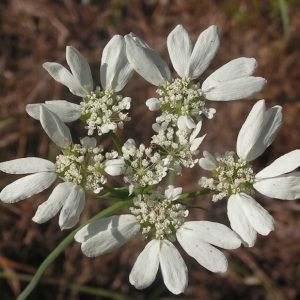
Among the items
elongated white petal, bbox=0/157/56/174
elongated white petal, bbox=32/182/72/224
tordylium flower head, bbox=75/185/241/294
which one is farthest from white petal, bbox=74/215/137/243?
elongated white petal, bbox=0/157/56/174

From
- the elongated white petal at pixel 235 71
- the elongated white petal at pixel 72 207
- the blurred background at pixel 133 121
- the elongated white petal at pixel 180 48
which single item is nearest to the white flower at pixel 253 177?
the elongated white petal at pixel 235 71

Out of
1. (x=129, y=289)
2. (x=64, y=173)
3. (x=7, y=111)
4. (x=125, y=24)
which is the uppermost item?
(x=125, y=24)

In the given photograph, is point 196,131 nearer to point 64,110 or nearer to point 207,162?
point 207,162

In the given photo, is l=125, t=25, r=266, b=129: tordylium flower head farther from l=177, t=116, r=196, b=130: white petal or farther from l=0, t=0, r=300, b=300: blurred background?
l=0, t=0, r=300, b=300: blurred background

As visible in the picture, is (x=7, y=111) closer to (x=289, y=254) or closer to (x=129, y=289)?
(x=129, y=289)

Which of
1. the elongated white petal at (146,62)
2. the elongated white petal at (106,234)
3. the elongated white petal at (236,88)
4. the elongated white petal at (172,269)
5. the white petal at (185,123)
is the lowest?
the elongated white petal at (172,269)

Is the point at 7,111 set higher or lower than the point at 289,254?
higher

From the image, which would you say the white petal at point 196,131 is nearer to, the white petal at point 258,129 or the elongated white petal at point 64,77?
the white petal at point 258,129

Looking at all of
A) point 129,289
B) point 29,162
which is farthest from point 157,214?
point 129,289
